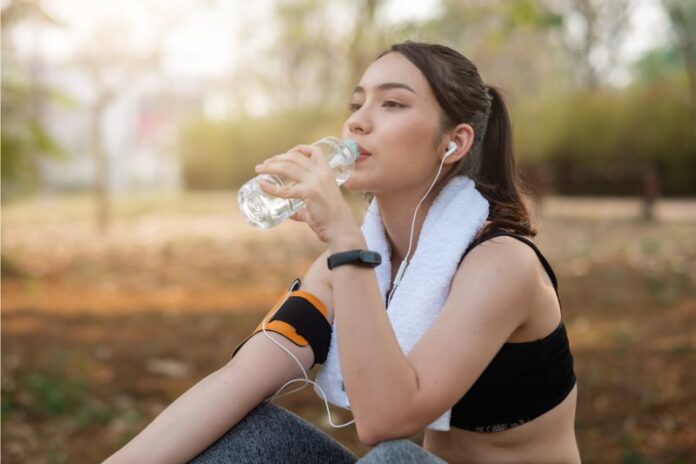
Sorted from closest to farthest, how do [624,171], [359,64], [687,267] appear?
[687,267], [359,64], [624,171]

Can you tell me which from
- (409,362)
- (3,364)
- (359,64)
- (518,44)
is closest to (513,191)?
(409,362)

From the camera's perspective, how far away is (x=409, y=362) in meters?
1.77

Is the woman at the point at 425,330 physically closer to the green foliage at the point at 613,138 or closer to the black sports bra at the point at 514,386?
the black sports bra at the point at 514,386

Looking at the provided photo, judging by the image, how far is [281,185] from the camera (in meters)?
1.98

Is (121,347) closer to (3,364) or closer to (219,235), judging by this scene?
(3,364)

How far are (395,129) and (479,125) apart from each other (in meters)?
0.27

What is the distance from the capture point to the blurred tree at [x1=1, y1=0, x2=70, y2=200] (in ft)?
24.5

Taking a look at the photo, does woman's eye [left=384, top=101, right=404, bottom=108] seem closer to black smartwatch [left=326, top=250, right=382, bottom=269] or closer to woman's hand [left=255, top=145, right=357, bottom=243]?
woman's hand [left=255, top=145, right=357, bottom=243]

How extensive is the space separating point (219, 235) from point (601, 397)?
904 cm

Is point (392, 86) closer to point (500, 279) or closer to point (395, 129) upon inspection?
point (395, 129)

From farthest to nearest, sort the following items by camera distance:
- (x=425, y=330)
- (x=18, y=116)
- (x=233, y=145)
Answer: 1. (x=233, y=145)
2. (x=18, y=116)
3. (x=425, y=330)

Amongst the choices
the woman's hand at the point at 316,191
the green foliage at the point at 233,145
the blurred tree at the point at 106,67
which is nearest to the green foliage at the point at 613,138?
the green foliage at the point at 233,145

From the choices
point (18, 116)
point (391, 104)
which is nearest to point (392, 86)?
point (391, 104)

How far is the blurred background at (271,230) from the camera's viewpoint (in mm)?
5016
